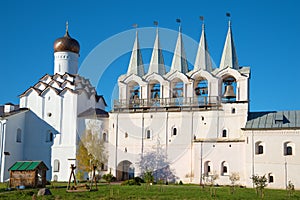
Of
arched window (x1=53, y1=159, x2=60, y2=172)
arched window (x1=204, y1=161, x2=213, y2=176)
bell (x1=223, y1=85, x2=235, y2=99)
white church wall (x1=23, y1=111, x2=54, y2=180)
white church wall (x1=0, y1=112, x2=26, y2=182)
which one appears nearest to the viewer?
arched window (x1=204, y1=161, x2=213, y2=176)

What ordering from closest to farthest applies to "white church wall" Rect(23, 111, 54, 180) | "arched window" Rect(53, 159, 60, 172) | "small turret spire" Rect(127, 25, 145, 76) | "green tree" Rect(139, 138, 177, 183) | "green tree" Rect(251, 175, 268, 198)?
1. "green tree" Rect(251, 175, 268, 198)
2. "green tree" Rect(139, 138, 177, 183)
3. "arched window" Rect(53, 159, 60, 172)
4. "small turret spire" Rect(127, 25, 145, 76)
5. "white church wall" Rect(23, 111, 54, 180)

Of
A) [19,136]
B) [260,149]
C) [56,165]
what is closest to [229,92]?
[260,149]

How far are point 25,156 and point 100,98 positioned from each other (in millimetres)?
8056

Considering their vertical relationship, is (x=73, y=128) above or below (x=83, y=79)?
below

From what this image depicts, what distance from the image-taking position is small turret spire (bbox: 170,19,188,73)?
116 ft

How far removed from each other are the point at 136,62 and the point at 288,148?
538 inches

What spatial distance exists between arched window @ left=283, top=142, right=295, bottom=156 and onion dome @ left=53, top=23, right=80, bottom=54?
19044 mm

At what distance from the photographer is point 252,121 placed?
31984 millimetres

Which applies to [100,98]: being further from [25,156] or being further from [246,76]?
[246,76]

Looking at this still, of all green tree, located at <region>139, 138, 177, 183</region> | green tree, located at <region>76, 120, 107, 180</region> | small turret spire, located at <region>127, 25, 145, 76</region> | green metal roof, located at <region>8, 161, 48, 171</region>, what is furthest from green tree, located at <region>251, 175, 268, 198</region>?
small turret spire, located at <region>127, 25, 145, 76</region>

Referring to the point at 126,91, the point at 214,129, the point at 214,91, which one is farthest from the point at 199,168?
the point at 126,91

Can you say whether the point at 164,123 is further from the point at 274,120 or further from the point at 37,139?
the point at 37,139

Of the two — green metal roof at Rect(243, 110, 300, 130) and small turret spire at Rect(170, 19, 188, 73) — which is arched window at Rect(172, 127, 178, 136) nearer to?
small turret spire at Rect(170, 19, 188, 73)

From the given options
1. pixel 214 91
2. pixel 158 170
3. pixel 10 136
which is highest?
pixel 214 91
